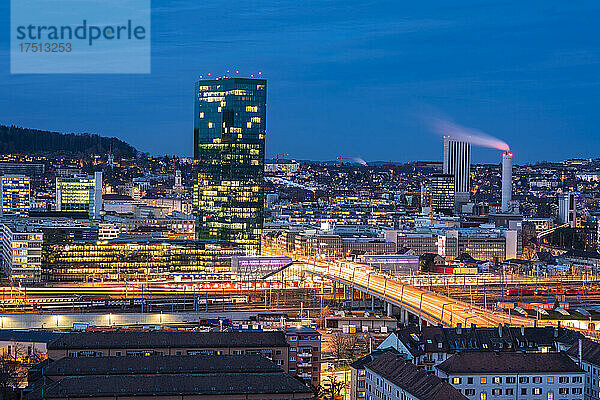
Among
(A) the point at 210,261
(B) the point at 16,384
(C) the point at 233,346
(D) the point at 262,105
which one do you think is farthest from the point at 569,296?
(B) the point at 16,384

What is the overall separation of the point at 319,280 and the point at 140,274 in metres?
7.13

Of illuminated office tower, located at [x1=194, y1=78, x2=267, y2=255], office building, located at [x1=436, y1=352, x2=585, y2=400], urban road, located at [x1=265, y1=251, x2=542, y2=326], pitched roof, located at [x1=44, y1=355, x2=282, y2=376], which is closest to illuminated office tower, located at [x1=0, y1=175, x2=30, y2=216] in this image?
illuminated office tower, located at [x1=194, y1=78, x2=267, y2=255]

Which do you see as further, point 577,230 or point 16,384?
point 577,230

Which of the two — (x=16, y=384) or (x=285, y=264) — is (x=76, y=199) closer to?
(x=285, y=264)

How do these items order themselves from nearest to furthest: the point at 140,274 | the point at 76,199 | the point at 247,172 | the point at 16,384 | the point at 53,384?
1. the point at 53,384
2. the point at 16,384
3. the point at 140,274
4. the point at 247,172
5. the point at 76,199

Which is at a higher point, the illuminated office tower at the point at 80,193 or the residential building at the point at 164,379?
the illuminated office tower at the point at 80,193

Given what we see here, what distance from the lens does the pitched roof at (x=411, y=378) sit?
60.0 ft

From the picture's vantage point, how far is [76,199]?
78438 mm

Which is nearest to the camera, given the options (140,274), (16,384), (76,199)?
(16,384)

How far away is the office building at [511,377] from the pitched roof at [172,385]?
2.97m

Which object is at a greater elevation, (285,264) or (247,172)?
(247,172)

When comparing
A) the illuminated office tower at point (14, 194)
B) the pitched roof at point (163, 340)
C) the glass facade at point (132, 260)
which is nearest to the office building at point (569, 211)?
the illuminated office tower at point (14, 194)

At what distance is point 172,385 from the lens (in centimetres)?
1920

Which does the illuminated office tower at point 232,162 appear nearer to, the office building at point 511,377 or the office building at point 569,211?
the office building at point 569,211
